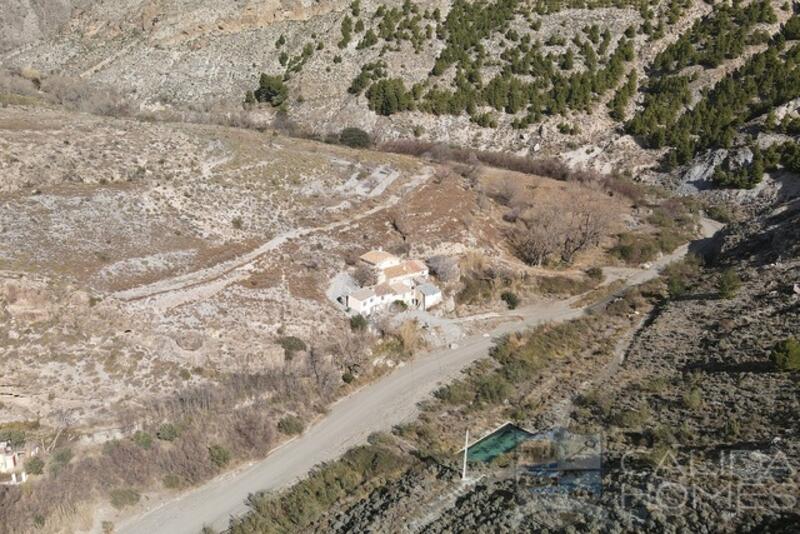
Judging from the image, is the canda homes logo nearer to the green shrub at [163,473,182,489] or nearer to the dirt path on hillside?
the green shrub at [163,473,182,489]

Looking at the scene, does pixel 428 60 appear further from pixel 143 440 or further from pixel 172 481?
pixel 172 481

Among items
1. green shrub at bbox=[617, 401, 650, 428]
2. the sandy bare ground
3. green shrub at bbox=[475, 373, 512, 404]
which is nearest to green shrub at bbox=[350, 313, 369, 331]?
the sandy bare ground

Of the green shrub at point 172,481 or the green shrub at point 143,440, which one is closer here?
the green shrub at point 172,481

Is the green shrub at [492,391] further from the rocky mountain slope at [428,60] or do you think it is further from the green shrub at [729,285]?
the rocky mountain slope at [428,60]

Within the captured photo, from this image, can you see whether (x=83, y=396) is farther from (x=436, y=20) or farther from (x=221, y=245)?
(x=436, y=20)

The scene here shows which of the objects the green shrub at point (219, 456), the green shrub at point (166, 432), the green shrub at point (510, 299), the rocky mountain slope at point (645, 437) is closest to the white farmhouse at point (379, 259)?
the green shrub at point (510, 299)

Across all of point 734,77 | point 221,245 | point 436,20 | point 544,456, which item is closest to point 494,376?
point 544,456

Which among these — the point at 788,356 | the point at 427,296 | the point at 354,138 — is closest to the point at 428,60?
the point at 354,138
